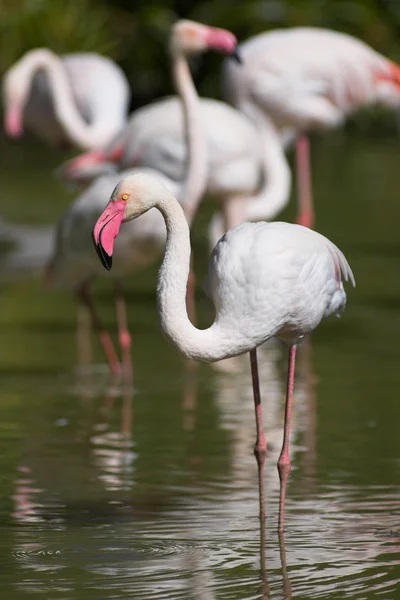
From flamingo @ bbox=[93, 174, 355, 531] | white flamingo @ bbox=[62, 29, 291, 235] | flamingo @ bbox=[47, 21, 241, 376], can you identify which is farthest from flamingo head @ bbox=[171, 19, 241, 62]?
flamingo @ bbox=[93, 174, 355, 531]

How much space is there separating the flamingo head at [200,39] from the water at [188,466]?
171 cm

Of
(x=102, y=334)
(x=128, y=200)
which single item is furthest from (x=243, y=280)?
(x=102, y=334)

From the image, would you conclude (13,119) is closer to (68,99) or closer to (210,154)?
(68,99)

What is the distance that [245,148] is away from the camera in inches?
380

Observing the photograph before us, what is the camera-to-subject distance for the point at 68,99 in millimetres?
11453

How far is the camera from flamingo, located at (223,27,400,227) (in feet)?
35.8

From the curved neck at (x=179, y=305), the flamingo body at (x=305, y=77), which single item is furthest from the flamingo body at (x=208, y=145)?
the curved neck at (x=179, y=305)

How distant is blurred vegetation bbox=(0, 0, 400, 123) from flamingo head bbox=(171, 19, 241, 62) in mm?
13292

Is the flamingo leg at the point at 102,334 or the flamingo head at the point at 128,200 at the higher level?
Answer: the flamingo head at the point at 128,200

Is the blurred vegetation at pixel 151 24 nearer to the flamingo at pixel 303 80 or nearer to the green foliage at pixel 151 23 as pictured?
the green foliage at pixel 151 23

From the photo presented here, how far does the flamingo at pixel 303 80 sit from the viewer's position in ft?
35.8

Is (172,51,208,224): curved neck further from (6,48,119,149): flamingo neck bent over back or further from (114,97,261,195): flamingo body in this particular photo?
(6,48,119,149): flamingo neck bent over back

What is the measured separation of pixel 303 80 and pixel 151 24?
42.7ft

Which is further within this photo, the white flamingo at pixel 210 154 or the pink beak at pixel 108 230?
the white flamingo at pixel 210 154
